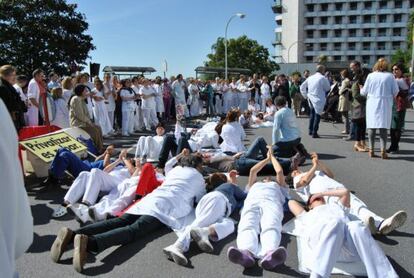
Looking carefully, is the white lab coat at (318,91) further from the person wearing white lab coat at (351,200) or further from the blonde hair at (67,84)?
the blonde hair at (67,84)

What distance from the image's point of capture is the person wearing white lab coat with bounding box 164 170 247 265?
412cm

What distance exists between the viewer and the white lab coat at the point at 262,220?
3.96m

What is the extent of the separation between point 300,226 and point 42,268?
282 centimetres

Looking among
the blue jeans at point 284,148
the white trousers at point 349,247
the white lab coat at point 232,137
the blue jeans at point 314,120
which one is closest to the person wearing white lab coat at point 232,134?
the white lab coat at point 232,137

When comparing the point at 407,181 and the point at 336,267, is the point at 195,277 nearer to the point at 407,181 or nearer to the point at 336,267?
the point at 336,267

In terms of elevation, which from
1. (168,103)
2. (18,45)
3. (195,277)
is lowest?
(195,277)

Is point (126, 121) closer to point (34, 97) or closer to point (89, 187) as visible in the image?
point (34, 97)

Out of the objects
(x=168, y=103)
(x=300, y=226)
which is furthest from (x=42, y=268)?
(x=168, y=103)

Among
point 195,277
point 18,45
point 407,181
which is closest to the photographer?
point 195,277

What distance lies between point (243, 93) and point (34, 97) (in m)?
13.4

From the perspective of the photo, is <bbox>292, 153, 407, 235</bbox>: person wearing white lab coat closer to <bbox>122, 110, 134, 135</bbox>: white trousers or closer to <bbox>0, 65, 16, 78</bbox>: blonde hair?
<bbox>0, 65, 16, 78</bbox>: blonde hair

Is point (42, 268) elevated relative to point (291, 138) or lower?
lower

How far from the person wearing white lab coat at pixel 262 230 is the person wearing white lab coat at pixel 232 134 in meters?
3.38

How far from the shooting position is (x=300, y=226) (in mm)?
4641
